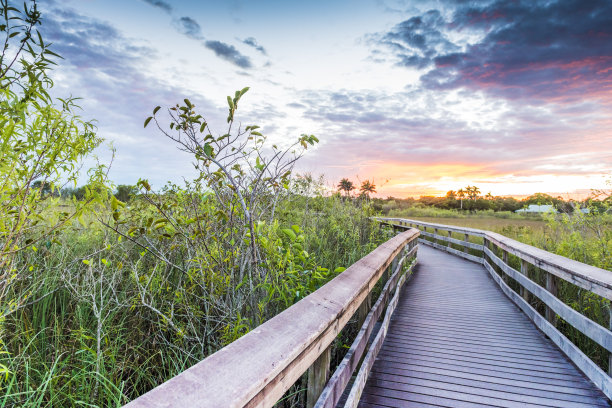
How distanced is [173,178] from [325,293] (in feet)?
10.4

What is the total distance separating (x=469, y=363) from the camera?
11.4 feet

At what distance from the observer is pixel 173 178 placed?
4438mm

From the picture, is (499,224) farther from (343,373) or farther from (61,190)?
(61,190)

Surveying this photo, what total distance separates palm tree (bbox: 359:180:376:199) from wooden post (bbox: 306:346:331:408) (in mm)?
7454

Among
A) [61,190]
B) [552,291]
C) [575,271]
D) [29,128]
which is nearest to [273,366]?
[29,128]

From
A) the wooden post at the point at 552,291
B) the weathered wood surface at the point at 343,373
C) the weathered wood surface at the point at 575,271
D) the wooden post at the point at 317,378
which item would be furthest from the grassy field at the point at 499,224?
the wooden post at the point at 317,378

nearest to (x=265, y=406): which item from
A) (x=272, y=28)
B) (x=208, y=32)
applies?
(x=208, y=32)

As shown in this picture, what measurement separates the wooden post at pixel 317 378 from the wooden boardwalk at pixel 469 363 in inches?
43.4

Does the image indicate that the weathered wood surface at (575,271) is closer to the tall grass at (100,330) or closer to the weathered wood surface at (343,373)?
the weathered wood surface at (343,373)

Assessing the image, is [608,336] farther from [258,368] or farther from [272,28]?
[272,28]

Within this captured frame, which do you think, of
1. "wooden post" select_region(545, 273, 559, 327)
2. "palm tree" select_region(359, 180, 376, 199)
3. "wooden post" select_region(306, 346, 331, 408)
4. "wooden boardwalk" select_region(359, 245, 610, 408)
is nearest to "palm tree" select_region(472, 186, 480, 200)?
"palm tree" select_region(359, 180, 376, 199)

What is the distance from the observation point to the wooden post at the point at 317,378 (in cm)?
180

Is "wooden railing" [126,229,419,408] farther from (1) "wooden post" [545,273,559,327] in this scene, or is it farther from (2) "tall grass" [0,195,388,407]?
(1) "wooden post" [545,273,559,327]

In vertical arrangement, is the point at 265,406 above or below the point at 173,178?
below
